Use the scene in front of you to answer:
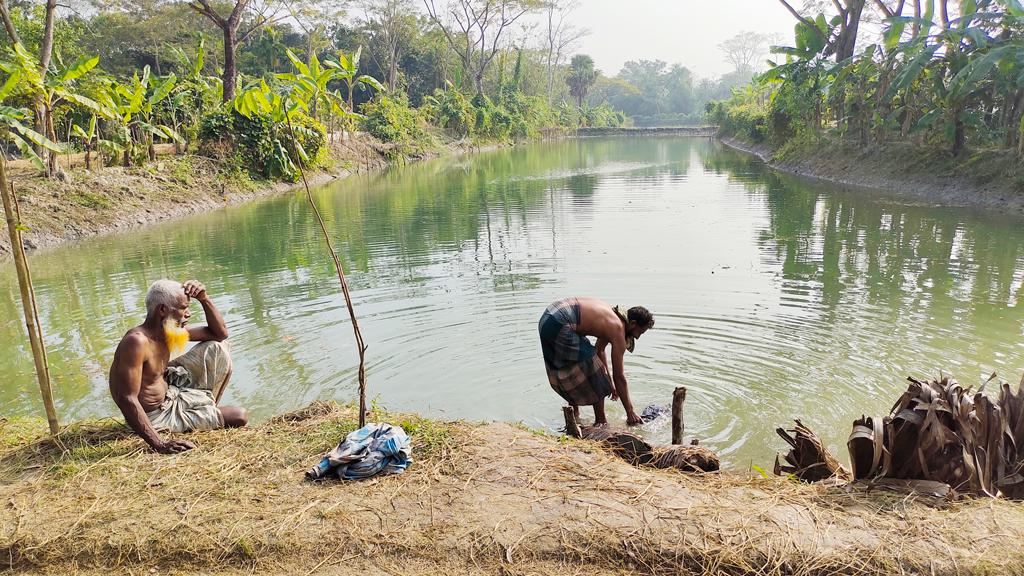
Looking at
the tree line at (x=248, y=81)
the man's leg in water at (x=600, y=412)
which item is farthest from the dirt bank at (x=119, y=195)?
the man's leg in water at (x=600, y=412)

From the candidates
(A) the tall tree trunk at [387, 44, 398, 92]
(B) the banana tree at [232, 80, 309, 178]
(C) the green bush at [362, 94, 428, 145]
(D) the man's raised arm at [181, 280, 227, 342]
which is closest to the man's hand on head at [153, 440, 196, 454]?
(D) the man's raised arm at [181, 280, 227, 342]

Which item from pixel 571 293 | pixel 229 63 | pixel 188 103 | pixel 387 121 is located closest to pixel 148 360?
pixel 571 293

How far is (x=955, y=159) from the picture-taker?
1571 centimetres

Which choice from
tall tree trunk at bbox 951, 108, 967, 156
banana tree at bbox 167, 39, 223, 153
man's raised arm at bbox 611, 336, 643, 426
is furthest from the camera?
banana tree at bbox 167, 39, 223, 153

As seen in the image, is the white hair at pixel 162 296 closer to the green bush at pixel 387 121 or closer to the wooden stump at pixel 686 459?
the wooden stump at pixel 686 459

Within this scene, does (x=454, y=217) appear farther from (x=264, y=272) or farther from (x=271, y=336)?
(x=271, y=336)

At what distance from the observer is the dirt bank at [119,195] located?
12.9 meters

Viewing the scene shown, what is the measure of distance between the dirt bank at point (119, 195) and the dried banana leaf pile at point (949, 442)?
40.8 feet

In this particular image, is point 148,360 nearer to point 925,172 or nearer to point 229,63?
point 925,172

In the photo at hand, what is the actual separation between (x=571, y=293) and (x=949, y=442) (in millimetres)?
5388

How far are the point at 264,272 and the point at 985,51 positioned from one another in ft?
47.7

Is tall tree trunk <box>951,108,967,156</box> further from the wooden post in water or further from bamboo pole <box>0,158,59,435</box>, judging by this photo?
bamboo pole <box>0,158,59,435</box>

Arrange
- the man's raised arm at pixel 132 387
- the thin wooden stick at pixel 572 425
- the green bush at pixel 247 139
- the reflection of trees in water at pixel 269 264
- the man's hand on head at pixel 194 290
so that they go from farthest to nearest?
1. the green bush at pixel 247 139
2. the reflection of trees in water at pixel 269 264
3. the thin wooden stick at pixel 572 425
4. the man's hand on head at pixel 194 290
5. the man's raised arm at pixel 132 387

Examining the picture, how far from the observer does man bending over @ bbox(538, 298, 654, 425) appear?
465 centimetres
